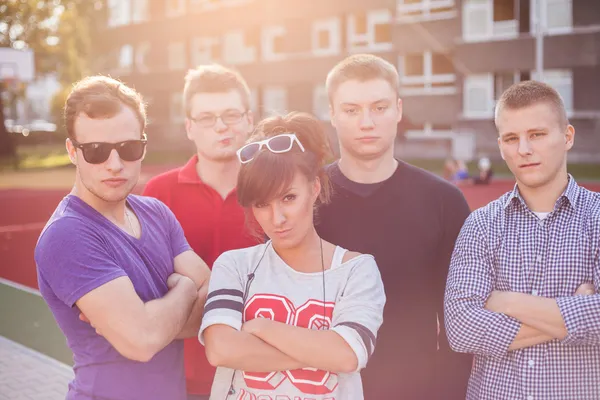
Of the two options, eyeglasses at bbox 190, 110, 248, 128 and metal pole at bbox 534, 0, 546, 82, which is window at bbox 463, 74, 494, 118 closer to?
metal pole at bbox 534, 0, 546, 82

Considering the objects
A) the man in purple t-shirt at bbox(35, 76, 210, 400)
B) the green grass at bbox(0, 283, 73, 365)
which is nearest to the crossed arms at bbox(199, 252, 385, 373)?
the man in purple t-shirt at bbox(35, 76, 210, 400)

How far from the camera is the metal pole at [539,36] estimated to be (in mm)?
30289

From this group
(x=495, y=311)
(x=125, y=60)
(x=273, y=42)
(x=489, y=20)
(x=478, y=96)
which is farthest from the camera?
(x=125, y=60)

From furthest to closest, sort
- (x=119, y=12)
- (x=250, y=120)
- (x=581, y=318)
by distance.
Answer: (x=119, y=12) → (x=250, y=120) → (x=581, y=318)

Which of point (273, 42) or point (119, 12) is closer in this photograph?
point (273, 42)

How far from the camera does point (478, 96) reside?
33.8m

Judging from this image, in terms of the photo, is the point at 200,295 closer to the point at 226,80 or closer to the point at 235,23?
the point at 226,80

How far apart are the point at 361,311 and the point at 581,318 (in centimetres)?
103

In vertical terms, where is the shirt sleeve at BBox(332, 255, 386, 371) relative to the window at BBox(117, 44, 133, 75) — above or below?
below

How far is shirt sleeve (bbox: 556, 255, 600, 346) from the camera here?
9.79ft

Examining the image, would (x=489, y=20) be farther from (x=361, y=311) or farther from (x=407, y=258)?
(x=361, y=311)

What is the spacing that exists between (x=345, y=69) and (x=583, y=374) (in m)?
1.97

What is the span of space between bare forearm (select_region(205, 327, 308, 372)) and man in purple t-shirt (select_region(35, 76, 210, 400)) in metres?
0.30

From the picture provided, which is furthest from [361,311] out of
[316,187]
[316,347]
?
[316,187]
